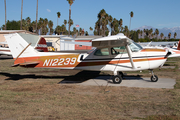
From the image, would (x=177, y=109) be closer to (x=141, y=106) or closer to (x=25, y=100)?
(x=141, y=106)

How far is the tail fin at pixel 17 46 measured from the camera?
32.7 ft

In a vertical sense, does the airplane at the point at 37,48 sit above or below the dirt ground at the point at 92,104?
above

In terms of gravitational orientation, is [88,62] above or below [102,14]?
below

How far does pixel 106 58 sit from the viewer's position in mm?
9555

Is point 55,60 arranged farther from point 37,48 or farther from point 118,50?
point 37,48

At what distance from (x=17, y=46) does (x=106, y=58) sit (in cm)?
488

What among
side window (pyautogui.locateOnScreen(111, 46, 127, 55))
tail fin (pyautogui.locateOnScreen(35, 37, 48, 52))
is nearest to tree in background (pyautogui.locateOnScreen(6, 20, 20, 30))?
tail fin (pyautogui.locateOnScreen(35, 37, 48, 52))

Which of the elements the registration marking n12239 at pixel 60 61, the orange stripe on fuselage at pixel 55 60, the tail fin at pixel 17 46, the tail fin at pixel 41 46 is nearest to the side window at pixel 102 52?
the orange stripe on fuselage at pixel 55 60

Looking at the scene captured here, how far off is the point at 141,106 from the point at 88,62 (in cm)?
469

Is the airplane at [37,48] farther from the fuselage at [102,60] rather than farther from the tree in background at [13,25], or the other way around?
the tree in background at [13,25]

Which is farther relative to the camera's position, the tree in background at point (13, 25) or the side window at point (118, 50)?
A: the tree in background at point (13, 25)

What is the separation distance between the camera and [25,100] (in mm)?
6523

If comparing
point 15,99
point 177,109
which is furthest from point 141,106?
point 15,99

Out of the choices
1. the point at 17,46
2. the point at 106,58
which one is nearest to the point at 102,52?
the point at 106,58
